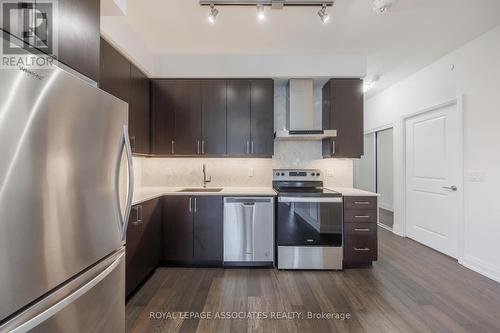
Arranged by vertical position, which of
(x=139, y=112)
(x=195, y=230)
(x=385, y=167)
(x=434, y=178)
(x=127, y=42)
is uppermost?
(x=127, y=42)

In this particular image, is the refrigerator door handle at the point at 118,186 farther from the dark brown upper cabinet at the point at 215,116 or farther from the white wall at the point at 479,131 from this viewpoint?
the white wall at the point at 479,131

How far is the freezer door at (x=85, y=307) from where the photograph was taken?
2.57 ft

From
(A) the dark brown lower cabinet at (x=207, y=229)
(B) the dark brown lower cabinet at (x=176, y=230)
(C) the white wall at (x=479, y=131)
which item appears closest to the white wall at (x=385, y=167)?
(C) the white wall at (x=479, y=131)

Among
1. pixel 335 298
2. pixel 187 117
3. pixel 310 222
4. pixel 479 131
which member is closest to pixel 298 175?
pixel 310 222

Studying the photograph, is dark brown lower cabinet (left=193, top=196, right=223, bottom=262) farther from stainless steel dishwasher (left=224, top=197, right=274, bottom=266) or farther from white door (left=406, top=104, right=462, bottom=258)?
white door (left=406, top=104, right=462, bottom=258)

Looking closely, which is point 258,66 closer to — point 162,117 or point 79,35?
point 162,117

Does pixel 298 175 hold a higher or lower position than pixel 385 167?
lower

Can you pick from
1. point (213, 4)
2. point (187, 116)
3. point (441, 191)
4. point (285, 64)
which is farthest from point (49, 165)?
point (441, 191)

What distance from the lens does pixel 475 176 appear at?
2.78 meters

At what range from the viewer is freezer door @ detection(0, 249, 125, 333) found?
783 mm

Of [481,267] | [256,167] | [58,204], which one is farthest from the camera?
[256,167]

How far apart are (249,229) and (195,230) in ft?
2.20

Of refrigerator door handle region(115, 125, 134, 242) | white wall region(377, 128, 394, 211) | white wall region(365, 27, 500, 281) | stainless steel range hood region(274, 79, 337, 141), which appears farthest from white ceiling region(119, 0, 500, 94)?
white wall region(377, 128, 394, 211)

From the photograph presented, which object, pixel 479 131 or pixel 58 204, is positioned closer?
pixel 58 204
